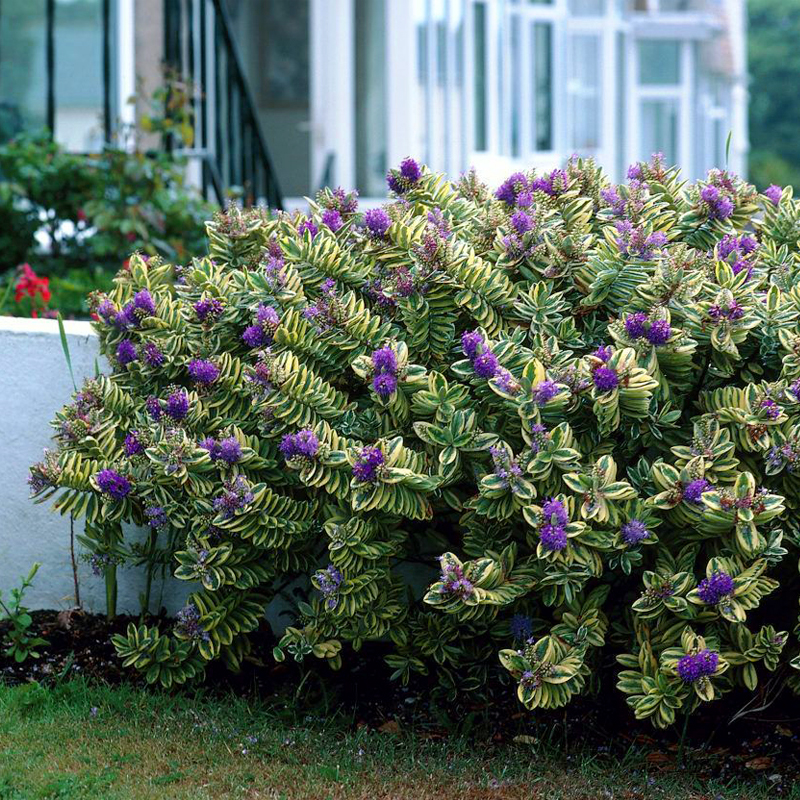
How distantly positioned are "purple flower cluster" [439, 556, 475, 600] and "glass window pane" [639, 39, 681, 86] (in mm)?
22321

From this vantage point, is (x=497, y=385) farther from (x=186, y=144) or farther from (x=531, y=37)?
(x=531, y=37)

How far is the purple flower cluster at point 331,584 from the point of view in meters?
3.38

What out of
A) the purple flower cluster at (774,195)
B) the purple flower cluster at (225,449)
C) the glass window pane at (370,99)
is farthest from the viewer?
the glass window pane at (370,99)

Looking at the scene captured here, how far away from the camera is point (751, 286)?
11.3 feet

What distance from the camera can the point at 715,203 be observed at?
12.7 feet

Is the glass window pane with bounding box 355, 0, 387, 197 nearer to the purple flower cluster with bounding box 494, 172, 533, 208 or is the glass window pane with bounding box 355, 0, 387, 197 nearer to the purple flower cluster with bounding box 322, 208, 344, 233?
the purple flower cluster with bounding box 494, 172, 533, 208

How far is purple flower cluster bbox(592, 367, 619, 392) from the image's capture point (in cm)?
316

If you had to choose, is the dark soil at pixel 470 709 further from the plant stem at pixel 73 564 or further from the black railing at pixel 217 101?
the black railing at pixel 217 101

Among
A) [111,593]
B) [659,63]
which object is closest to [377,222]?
[111,593]

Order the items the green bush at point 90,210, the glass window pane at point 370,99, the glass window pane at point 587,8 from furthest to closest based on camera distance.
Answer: the glass window pane at point 587,8
the glass window pane at point 370,99
the green bush at point 90,210

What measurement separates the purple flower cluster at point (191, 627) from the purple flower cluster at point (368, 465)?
0.70m

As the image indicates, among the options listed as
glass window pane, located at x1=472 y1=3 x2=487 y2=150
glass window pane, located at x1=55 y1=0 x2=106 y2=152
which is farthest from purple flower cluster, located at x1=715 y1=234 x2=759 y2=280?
glass window pane, located at x1=472 y1=3 x2=487 y2=150

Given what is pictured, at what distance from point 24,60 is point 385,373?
7479 millimetres

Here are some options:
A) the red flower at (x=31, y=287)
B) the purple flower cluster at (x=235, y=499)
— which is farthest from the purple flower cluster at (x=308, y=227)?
the red flower at (x=31, y=287)
